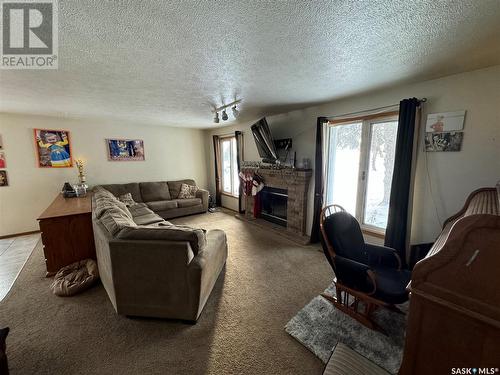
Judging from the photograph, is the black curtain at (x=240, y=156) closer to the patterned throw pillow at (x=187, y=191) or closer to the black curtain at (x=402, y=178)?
the patterned throw pillow at (x=187, y=191)

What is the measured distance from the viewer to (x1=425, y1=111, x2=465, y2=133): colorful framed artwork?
2048 millimetres

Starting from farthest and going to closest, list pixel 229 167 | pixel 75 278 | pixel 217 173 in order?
pixel 217 173 → pixel 229 167 → pixel 75 278

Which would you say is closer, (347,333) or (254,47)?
(254,47)

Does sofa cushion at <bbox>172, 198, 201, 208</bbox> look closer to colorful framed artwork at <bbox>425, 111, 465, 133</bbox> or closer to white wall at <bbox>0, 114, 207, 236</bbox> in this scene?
white wall at <bbox>0, 114, 207, 236</bbox>

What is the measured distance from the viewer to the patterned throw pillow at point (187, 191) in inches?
208

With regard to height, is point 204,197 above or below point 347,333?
above

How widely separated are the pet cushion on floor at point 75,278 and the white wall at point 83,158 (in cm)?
257

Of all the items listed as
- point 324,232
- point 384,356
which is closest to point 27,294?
point 324,232

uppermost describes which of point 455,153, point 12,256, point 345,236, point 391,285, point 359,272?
point 455,153

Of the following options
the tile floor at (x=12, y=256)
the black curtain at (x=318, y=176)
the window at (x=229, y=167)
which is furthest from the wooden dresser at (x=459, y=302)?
the window at (x=229, y=167)

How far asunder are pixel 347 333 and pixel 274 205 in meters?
2.89

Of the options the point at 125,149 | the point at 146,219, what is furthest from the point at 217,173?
the point at 146,219

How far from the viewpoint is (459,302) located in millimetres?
951

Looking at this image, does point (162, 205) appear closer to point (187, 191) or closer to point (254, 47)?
point (187, 191)
